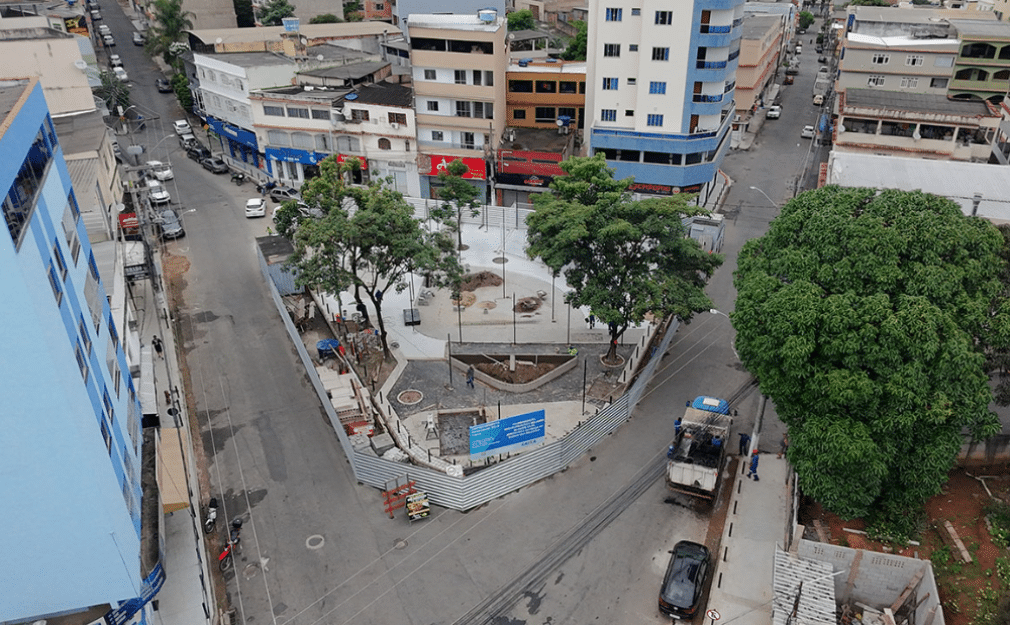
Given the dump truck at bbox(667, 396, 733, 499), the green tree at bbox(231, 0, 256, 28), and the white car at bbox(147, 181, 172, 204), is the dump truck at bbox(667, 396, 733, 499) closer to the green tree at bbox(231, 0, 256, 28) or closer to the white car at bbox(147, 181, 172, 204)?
the white car at bbox(147, 181, 172, 204)

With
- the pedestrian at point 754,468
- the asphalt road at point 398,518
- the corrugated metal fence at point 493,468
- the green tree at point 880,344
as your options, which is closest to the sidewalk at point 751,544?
the pedestrian at point 754,468

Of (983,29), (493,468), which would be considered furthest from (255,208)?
(983,29)

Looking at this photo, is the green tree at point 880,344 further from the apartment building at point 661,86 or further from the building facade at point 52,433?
the apartment building at point 661,86

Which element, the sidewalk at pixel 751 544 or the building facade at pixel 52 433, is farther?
the sidewalk at pixel 751 544

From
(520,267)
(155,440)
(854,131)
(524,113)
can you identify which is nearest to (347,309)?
(520,267)

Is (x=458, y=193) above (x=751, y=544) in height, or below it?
above

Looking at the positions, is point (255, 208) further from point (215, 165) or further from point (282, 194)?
point (215, 165)
